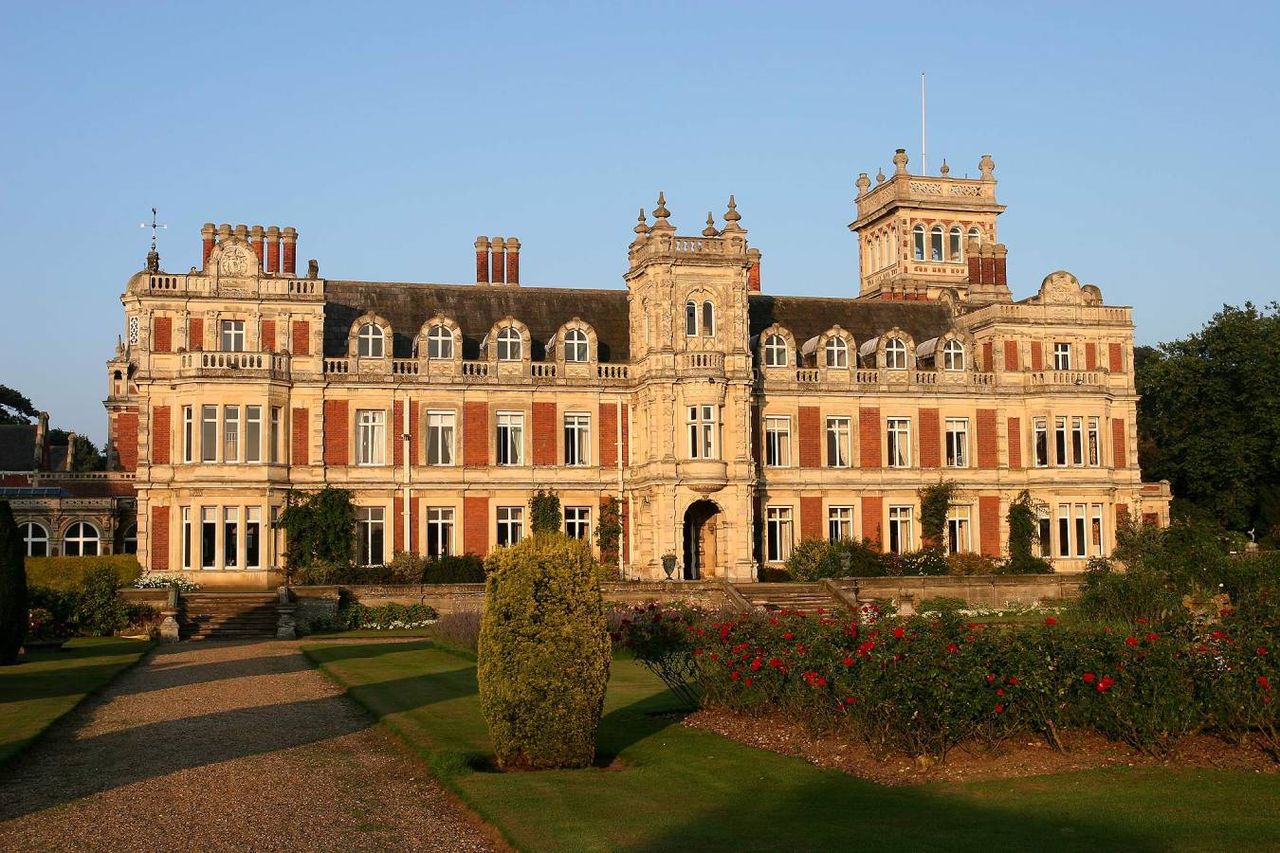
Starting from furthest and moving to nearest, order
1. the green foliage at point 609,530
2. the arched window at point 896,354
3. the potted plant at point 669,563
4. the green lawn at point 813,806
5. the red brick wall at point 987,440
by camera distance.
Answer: the arched window at point 896,354 → the red brick wall at point 987,440 → the green foliage at point 609,530 → the potted plant at point 669,563 → the green lawn at point 813,806

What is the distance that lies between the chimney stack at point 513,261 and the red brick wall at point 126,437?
1748 cm

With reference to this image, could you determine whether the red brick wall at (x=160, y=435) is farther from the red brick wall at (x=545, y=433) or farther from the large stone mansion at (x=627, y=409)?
the red brick wall at (x=545, y=433)

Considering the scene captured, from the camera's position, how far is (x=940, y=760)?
15.1m

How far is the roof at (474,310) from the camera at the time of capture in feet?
151


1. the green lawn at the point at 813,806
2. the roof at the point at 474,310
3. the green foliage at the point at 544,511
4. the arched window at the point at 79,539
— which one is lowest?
the green lawn at the point at 813,806

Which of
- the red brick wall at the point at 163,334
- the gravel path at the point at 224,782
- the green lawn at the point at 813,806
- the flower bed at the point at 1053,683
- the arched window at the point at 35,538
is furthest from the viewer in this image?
the arched window at the point at 35,538

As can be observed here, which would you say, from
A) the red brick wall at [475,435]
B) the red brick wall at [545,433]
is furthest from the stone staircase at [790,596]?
the red brick wall at [475,435]

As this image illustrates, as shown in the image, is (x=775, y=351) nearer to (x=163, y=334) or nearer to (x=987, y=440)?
(x=987, y=440)

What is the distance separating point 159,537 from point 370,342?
26.6 ft

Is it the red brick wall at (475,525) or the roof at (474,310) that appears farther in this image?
the roof at (474,310)

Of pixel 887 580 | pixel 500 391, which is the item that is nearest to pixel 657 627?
pixel 887 580

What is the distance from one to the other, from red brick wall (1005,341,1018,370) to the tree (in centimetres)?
1198

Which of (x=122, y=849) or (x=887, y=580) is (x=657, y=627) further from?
(x=887, y=580)

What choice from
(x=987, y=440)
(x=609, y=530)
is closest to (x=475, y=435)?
(x=609, y=530)
